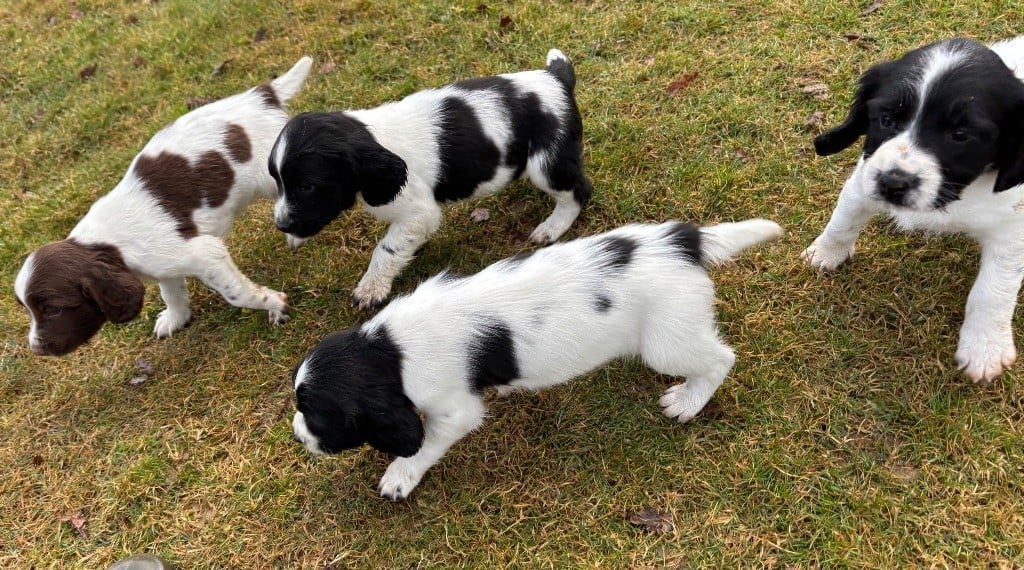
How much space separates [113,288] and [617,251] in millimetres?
2892

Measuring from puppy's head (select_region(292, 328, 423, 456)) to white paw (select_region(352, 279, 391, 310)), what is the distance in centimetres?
126

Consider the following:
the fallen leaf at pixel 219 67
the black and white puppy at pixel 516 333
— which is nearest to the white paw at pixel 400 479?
the black and white puppy at pixel 516 333

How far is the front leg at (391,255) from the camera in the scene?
13.1ft

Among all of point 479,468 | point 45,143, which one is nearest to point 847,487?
point 479,468

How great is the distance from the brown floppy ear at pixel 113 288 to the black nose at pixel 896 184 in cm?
399

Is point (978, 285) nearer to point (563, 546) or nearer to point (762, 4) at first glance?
point (563, 546)

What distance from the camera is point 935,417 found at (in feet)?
10.4

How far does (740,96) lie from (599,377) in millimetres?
2635

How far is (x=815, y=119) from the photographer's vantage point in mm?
4508

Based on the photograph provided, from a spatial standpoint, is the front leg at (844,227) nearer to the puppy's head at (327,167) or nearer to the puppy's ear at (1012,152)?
the puppy's ear at (1012,152)

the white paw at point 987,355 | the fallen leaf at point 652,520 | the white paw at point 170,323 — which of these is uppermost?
the white paw at point 987,355

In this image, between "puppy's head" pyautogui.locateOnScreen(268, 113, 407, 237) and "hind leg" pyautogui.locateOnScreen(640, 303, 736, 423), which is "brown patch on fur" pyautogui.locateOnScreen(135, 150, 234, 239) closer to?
"puppy's head" pyautogui.locateOnScreen(268, 113, 407, 237)

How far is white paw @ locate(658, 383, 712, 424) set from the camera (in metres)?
3.27

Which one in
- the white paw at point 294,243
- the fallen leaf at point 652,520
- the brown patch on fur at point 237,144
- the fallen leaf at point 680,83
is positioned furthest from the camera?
the fallen leaf at point 680,83
